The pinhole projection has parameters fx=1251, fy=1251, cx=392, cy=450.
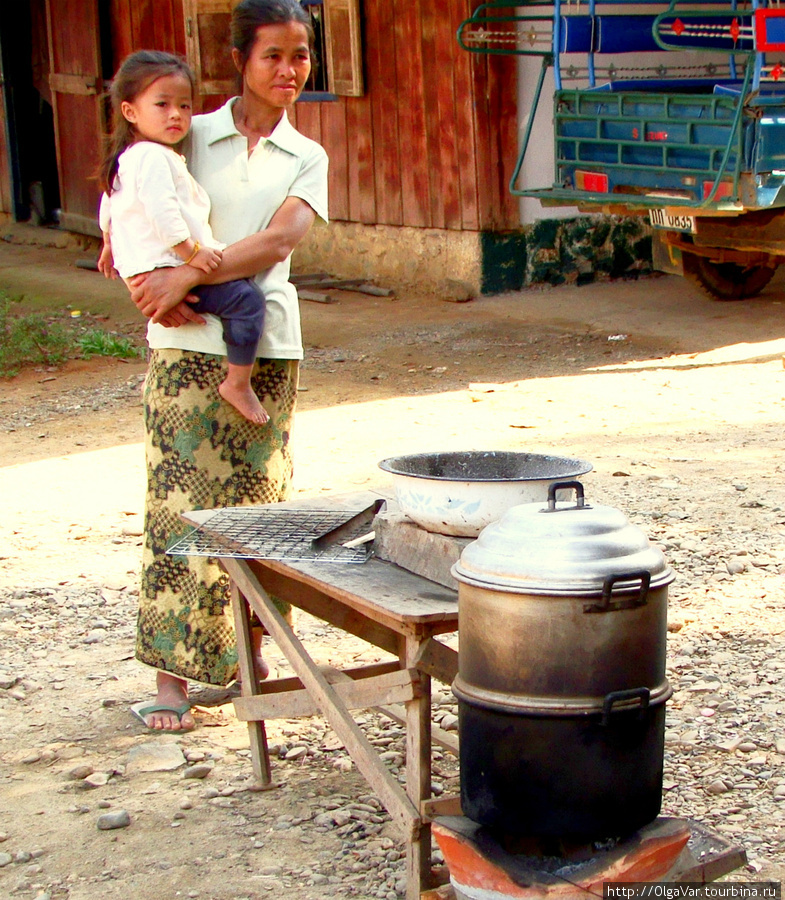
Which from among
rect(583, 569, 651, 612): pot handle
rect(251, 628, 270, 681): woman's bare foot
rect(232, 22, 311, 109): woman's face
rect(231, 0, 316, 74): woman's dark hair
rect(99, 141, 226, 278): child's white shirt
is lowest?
rect(251, 628, 270, 681): woman's bare foot

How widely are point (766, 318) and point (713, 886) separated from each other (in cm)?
694

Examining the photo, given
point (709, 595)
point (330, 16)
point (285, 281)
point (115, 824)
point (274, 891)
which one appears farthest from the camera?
point (330, 16)

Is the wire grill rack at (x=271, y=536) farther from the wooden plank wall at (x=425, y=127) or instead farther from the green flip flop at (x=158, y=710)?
the wooden plank wall at (x=425, y=127)

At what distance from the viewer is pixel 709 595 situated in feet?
13.8

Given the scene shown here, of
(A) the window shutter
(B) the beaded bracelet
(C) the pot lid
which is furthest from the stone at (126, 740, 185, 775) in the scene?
(A) the window shutter

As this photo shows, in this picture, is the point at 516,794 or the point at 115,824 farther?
the point at 115,824

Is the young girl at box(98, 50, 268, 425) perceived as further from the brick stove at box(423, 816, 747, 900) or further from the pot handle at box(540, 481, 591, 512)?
the brick stove at box(423, 816, 747, 900)

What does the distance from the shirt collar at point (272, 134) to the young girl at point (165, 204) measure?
8 centimetres

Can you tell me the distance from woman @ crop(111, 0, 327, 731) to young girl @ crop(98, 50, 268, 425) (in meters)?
0.04

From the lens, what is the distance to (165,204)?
10.2 ft

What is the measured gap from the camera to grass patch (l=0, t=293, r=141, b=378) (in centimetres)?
859

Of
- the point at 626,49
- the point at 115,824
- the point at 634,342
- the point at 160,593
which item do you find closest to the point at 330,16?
the point at 626,49

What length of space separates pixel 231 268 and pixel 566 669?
1.56 m

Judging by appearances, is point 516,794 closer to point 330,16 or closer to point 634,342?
point 634,342
